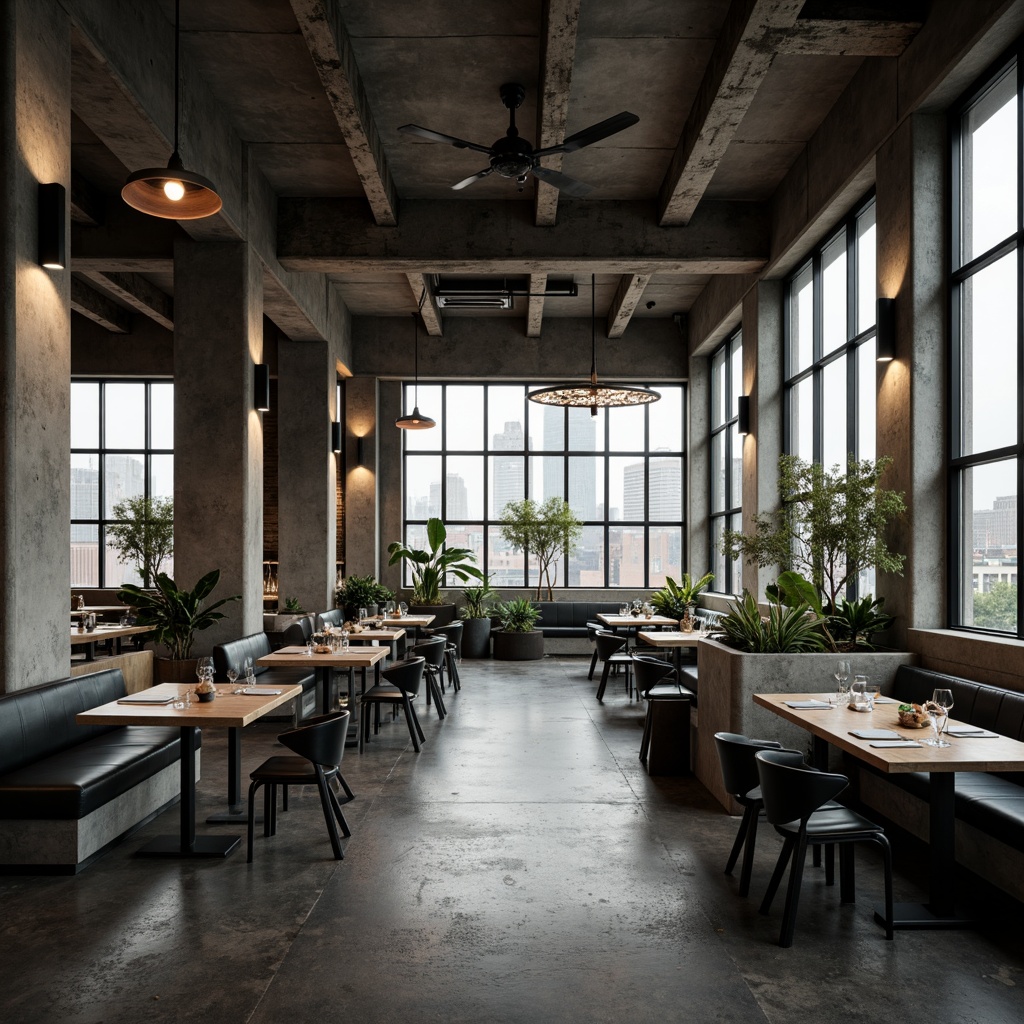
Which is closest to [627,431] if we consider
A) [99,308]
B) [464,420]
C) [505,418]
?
[505,418]

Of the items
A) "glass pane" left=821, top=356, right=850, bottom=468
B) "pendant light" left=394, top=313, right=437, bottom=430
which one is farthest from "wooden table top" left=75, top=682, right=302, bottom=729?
"pendant light" left=394, top=313, right=437, bottom=430

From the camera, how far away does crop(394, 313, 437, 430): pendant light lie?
11430mm

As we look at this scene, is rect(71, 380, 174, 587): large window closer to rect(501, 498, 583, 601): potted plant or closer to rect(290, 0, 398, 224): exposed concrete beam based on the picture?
rect(501, 498, 583, 601): potted plant

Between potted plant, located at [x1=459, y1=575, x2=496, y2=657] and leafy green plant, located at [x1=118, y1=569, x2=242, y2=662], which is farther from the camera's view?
potted plant, located at [x1=459, y1=575, x2=496, y2=657]

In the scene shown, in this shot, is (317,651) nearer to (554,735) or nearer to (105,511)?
(554,735)

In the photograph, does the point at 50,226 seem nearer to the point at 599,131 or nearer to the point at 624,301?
the point at 599,131

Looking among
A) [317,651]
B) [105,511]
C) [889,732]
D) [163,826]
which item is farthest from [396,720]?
[105,511]

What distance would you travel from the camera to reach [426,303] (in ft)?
38.6

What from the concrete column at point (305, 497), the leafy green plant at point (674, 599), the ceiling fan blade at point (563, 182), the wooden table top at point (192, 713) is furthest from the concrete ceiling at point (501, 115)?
the leafy green plant at point (674, 599)

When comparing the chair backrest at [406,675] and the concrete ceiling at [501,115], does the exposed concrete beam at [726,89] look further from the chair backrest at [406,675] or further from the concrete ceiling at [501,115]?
the chair backrest at [406,675]

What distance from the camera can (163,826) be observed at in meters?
4.80

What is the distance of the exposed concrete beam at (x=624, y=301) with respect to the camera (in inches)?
423

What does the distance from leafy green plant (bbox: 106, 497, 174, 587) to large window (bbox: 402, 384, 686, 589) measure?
12.8 feet

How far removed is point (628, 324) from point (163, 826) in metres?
10.7
